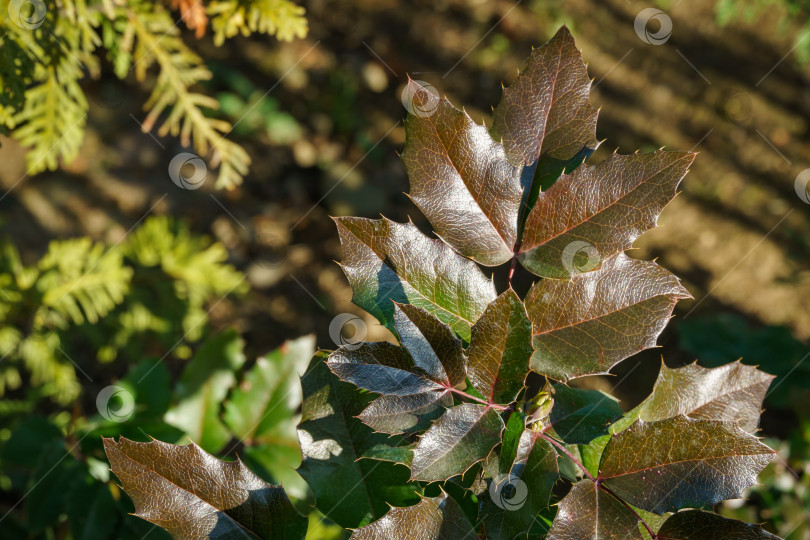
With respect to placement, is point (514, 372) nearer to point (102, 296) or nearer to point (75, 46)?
point (75, 46)

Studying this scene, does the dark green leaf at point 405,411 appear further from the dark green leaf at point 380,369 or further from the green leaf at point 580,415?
the green leaf at point 580,415

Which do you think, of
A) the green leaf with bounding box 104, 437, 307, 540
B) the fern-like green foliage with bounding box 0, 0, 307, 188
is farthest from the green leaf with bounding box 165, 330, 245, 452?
the green leaf with bounding box 104, 437, 307, 540

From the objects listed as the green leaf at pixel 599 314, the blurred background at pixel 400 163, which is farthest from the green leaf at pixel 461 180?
the blurred background at pixel 400 163

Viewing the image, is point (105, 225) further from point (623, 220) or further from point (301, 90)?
point (623, 220)

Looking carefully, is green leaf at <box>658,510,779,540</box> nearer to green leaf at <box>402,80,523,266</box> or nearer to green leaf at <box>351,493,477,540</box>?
green leaf at <box>351,493,477,540</box>

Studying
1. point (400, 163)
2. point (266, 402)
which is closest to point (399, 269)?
point (266, 402)

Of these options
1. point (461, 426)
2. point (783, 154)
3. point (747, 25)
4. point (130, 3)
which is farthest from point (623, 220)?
point (747, 25)
